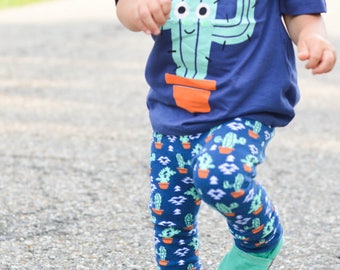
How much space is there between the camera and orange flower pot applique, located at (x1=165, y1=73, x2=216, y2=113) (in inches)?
84.7

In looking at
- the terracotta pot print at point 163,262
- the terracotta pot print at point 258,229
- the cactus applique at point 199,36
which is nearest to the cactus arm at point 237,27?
the cactus applique at point 199,36

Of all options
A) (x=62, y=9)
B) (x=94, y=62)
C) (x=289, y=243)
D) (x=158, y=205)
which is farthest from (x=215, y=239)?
(x=62, y=9)

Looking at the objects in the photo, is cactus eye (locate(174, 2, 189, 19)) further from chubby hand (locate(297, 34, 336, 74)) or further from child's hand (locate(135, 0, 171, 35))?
chubby hand (locate(297, 34, 336, 74))

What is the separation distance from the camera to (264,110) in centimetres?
214

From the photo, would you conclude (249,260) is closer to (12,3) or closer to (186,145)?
(186,145)

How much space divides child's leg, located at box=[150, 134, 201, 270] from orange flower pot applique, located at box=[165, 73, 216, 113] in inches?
3.4

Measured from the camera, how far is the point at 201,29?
217 cm

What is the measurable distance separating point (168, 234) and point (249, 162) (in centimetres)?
40

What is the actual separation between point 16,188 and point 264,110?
179cm

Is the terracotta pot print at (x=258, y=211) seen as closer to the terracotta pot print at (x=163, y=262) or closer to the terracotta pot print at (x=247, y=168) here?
the terracotta pot print at (x=247, y=168)

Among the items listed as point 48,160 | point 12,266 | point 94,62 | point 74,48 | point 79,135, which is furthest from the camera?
point 74,48

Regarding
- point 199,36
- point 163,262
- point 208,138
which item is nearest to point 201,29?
point 199,36

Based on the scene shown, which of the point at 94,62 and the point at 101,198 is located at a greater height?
the point at 101,198

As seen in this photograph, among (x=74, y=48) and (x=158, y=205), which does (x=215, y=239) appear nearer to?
(x=158, y=205)
